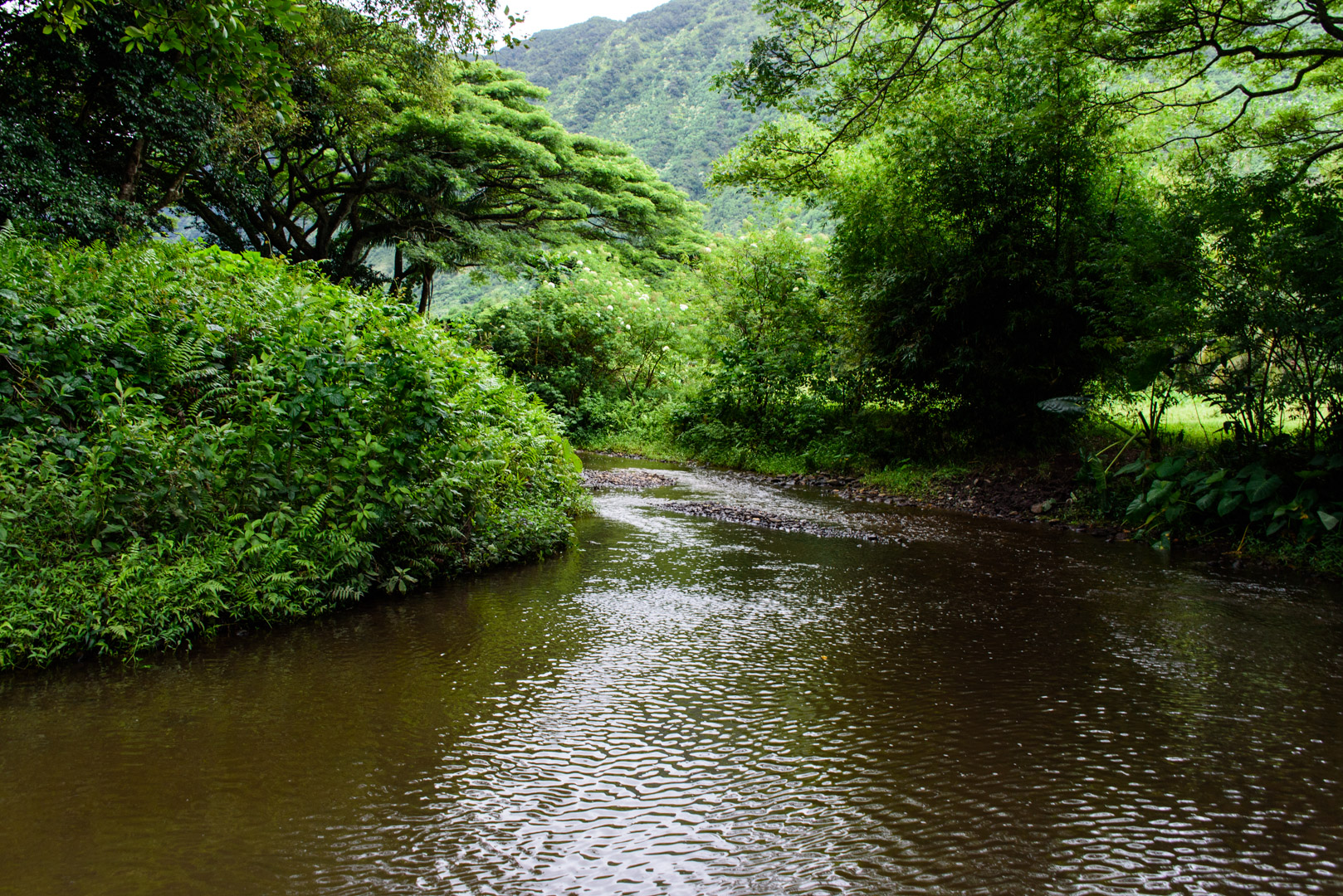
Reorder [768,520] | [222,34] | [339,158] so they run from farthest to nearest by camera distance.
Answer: [339,158] → [768,520] → [222,34]

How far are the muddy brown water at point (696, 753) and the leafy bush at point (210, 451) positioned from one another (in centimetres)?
30

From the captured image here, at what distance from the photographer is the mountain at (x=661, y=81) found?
40.4 m

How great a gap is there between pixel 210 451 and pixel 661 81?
5012cm

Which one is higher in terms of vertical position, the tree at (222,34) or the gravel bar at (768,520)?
the tree at (222,34)

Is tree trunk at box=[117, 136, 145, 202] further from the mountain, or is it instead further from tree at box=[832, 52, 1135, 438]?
the mountain

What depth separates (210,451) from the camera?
3.78 m

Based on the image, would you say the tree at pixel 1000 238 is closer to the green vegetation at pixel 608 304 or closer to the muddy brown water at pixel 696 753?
the green vegetation at pixel 608 304

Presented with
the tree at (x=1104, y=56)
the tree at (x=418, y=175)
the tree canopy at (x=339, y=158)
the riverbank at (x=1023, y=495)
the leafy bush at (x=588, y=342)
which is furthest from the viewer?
the leafy bush at (x=588, y=342)

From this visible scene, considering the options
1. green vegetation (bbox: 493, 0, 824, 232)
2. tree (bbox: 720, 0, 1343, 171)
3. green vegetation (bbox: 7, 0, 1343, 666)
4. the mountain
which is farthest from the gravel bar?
the mountain

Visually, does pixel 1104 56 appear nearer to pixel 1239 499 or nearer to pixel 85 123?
pixel 1239 499

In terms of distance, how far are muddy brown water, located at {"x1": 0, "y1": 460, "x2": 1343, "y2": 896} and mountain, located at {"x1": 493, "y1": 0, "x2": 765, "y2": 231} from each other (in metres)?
32.8

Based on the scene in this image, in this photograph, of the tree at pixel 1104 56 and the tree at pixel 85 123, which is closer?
the tree at pixel 1104 56

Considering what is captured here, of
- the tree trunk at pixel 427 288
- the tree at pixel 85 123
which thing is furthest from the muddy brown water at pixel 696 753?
the tree trunk at pixel 427 288

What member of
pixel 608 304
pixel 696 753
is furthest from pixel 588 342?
pixel 696 753
